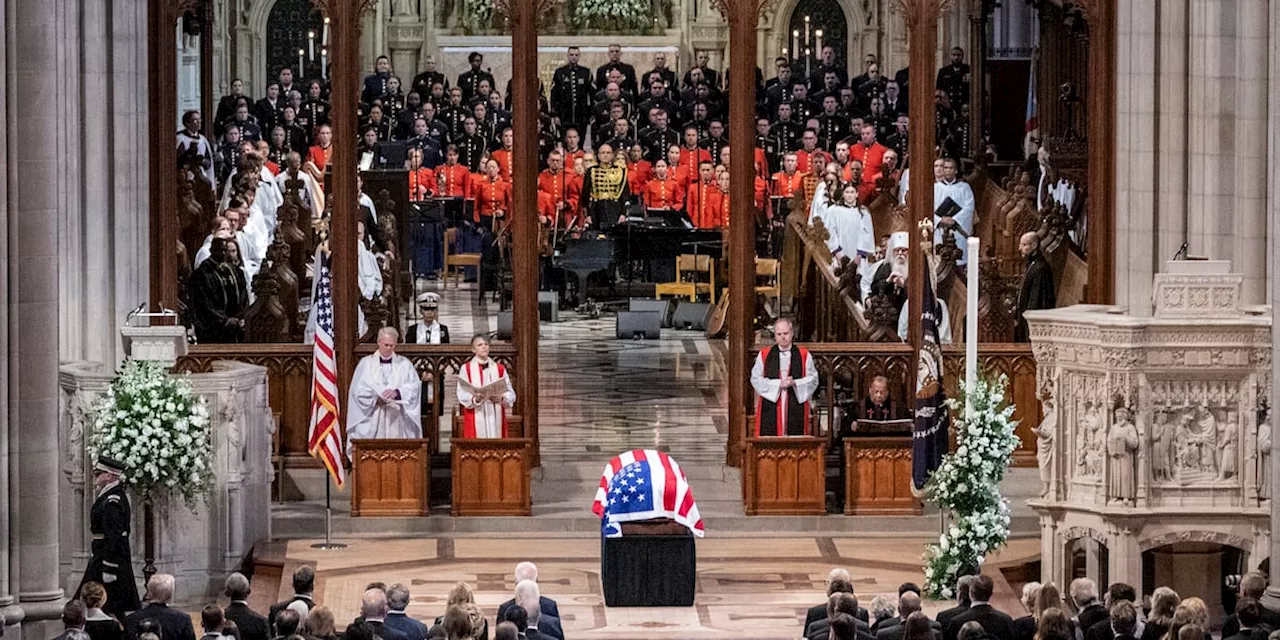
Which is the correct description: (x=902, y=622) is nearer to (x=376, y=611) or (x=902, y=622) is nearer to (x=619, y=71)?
(x=376, y=611)

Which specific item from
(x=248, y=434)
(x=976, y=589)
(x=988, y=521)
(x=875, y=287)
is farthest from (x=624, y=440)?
→ (x=976, y=589)

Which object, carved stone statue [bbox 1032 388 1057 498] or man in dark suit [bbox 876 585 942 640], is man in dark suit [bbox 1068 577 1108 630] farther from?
carved stone statue [bbox 1032 388 1057 498]

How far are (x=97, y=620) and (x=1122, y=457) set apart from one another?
751 cm

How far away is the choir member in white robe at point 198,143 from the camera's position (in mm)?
28578

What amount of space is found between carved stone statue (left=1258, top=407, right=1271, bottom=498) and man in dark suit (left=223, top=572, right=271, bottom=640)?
7.22m

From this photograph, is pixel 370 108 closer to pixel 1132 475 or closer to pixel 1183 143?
pixel 1183 143

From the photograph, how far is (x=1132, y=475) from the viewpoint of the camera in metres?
20.2

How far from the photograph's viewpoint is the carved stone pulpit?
19969 millimetres

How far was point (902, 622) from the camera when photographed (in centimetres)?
1659

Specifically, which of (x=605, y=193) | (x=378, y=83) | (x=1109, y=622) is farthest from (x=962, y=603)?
(x=378, y=83)

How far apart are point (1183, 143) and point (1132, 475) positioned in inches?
198

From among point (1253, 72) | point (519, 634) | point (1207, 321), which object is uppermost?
point (1253, 72)

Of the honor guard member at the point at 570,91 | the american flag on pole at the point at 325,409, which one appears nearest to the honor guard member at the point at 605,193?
the honor guard member at the point at 570,91

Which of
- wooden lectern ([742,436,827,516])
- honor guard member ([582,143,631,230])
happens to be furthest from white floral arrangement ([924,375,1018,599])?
honor guard member ([582,143,631,230])
